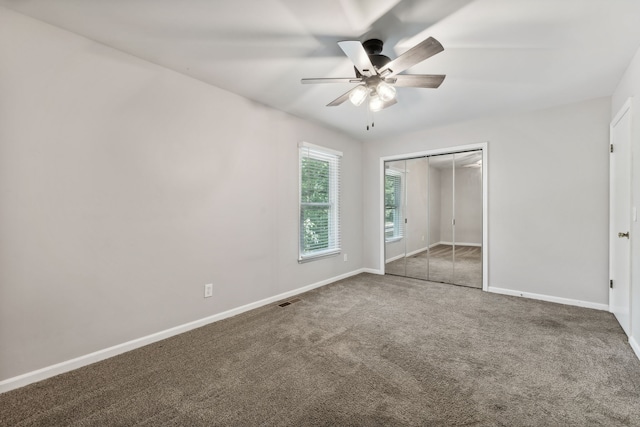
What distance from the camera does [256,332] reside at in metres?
2.63

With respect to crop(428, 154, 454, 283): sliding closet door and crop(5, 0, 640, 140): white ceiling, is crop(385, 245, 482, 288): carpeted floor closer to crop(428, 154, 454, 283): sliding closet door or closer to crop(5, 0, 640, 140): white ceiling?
crop(428, 154, 454, 283): sliding closet door

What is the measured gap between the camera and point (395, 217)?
491 centimetres

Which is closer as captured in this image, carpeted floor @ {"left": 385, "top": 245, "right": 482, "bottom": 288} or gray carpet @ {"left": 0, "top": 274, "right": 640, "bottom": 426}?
gray carpet @ {"left": 0, "top": 274, "right": 640, "bottom": 426}

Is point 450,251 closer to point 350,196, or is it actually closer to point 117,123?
point 350,196

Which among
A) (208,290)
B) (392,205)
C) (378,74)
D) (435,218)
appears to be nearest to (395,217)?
(392,205)

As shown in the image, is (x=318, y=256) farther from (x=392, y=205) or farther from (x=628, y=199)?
(x=628, y=199)

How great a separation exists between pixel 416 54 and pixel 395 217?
3.36 metres

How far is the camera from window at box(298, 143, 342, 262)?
3980 mm

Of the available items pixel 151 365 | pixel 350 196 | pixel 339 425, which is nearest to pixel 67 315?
pixel 151 365

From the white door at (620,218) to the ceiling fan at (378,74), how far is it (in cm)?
202

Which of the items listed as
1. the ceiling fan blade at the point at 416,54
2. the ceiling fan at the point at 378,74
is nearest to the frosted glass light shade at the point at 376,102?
the ceiling fan at the point at 378,74

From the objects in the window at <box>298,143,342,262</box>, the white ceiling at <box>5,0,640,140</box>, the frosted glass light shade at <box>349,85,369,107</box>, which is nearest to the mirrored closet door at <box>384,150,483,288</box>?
the window at <box>298,143,342,262</box>

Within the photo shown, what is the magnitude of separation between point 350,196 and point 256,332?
2852 millimetres

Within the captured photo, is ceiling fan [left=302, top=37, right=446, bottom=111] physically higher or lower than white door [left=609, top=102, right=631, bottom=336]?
higher
